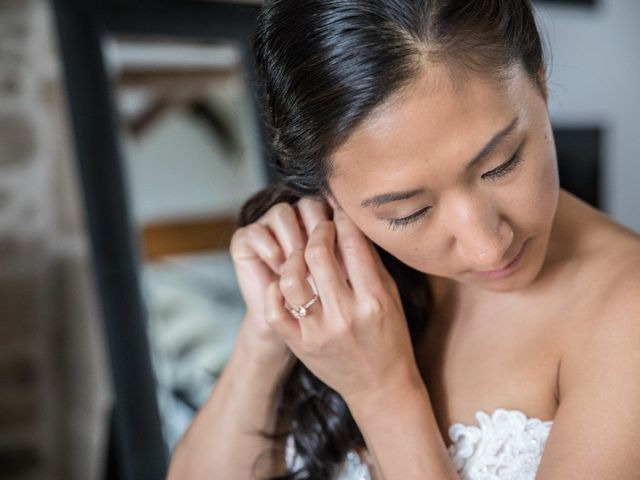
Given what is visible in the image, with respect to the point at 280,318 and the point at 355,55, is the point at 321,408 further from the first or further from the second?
the point at 355,55

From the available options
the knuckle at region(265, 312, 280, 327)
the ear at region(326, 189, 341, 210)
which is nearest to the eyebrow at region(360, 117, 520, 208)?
the ear at region(326, 189, 341, 210)

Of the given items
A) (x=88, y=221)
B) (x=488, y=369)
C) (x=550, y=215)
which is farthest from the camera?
(x=88, y=221)

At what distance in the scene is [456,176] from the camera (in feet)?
2.54

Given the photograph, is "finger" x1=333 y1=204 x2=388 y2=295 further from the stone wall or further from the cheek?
the stone wall

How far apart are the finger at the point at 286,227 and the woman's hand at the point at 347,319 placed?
7cm

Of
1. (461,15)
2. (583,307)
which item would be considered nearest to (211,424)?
(583,307)

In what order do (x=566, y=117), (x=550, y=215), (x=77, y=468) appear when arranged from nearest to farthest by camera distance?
(x=550, y=215) → (x=77, y=468) → (x=566, y=117)

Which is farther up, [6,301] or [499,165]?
[499,165]

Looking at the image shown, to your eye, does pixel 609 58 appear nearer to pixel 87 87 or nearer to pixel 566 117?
pixel 566 117

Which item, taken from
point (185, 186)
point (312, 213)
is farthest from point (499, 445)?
point (185, 186)

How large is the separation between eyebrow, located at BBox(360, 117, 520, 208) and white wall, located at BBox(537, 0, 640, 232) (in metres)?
2.14

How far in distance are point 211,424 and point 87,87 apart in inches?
38.6

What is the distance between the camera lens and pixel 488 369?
3.23ft

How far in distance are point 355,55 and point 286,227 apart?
0.35 m
